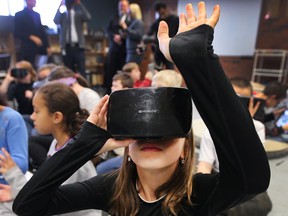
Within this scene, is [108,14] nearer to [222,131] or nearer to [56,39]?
[56,39]

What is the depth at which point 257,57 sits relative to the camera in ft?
16.9

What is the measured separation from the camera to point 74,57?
11.4 feet

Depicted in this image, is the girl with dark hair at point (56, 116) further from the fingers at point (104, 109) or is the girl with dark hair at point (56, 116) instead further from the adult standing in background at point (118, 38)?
the adult standing in background at point (118, 38)

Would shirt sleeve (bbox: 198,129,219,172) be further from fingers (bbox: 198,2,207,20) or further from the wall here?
the wall

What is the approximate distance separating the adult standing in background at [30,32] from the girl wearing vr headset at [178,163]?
3.03 meters

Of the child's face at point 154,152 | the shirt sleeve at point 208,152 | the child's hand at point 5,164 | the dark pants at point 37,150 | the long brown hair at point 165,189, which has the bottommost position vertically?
the dark pants at point 37,150

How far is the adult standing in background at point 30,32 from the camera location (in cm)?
325

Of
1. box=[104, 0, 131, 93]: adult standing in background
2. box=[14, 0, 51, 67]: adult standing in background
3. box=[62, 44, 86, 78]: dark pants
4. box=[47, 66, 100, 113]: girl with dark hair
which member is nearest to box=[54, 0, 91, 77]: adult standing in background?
box=[62, 44, 86, 78]: dark pants

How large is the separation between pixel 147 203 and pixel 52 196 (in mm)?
257

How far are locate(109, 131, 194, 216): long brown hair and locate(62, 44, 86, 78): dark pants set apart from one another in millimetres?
2929

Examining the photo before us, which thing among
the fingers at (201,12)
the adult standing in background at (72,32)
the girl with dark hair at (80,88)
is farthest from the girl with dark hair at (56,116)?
the adult standing in background at (72,32)

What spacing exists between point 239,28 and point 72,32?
333 cm

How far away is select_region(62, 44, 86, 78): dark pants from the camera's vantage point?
3444 millimetres

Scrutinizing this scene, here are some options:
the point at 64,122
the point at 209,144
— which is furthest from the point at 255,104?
the point at 64,122
